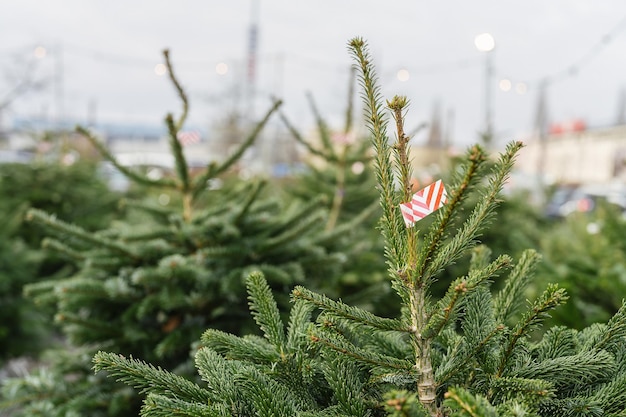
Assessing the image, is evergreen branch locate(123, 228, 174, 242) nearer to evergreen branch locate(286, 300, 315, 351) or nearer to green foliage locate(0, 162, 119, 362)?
evergreen branch locate(286, 300, 315, 351)

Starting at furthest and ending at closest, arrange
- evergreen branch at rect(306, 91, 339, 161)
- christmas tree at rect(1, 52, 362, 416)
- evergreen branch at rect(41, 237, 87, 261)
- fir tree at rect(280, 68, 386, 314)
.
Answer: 1. evergreen branch at rect(306, 91, 339, 161)
2. fir tree at rect(280, 68, 386, 314)
3. evergreen branch at rect(41, 237, 87, 261)
4. christmas tree at rect(1, 52, 362, 416)

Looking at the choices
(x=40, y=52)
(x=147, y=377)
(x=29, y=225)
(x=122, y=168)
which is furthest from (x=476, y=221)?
(x=40, y=52)

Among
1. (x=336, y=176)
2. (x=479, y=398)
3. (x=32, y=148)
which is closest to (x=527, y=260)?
(x=479, y=398)

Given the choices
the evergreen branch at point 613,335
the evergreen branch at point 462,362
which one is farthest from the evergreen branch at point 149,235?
the evergreen branch at point 613,335

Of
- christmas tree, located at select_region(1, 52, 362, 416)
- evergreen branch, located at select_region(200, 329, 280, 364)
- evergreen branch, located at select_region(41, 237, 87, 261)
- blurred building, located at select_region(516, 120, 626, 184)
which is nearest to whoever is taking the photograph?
evergreen branch, located at select_region(200, 329, 280, 364)

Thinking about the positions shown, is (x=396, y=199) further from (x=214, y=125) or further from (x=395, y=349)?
(x=214, y=125)

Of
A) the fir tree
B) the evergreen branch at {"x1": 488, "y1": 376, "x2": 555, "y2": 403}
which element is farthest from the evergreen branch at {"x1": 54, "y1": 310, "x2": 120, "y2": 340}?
the evergreen branch at {"x1": 488, "y1": 376, "x2": 555, "y2": 403}

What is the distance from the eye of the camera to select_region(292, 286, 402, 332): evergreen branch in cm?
118

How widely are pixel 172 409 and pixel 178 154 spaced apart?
1.99m

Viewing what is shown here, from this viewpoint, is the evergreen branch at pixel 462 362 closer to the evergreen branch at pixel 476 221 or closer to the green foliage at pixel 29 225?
the evergreen branch at pixel 476 221

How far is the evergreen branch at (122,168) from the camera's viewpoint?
297cm

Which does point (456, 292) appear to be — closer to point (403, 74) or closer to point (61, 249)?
point (61, 249)

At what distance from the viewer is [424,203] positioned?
116 cm

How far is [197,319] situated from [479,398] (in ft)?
6.62
